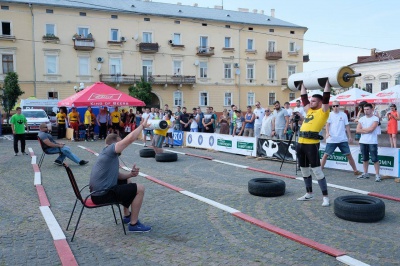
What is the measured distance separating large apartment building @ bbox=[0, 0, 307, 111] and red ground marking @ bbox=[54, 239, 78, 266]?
131 feet

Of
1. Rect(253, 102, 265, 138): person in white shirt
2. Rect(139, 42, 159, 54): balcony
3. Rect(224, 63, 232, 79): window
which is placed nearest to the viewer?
Rect(253, 102, 265, 138): person in white shirt

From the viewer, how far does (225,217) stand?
632 centimetres

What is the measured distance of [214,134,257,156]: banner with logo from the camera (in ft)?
45.9

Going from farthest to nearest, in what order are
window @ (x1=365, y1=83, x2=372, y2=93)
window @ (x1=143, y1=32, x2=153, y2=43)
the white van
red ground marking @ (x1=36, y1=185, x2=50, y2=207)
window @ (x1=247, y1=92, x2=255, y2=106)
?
window @ (x1=365, y1=83, x2=372, y2=93) → window @ (x1=247, y1=92, x2=255, y2=106) → window @ (x1=143, y1=32, x2=153, y2=43) → the white van → red ground marking @ (x1=36, y1=185, x2=50, y2=207)

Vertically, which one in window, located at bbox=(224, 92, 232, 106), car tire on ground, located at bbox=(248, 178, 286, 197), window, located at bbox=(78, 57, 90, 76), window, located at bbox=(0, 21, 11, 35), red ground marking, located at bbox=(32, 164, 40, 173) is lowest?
red ground marking, located at bbox=(32, 164, 40, 173)

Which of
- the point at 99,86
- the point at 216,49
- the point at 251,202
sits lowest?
the point at 251,202

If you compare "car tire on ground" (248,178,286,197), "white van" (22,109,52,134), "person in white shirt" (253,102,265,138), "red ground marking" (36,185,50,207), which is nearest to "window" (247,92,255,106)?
"white van" (22,109,52,134)

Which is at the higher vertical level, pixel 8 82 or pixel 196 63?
pixel 196 63

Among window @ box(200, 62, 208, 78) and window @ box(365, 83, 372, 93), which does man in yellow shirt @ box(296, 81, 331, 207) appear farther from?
window @ box(365, 83, 372, 93)

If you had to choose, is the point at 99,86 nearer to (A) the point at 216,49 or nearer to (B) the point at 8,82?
(B) the point at 8,82

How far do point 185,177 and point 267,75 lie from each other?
44294mm

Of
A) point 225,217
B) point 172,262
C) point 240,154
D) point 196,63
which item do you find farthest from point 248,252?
point 196,63

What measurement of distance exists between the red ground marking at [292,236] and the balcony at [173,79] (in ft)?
133

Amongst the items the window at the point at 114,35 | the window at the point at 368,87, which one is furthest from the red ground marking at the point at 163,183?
the window at the point at 368,87
